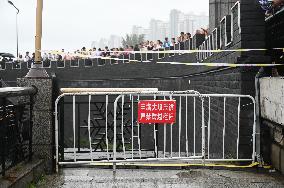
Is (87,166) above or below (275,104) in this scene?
below

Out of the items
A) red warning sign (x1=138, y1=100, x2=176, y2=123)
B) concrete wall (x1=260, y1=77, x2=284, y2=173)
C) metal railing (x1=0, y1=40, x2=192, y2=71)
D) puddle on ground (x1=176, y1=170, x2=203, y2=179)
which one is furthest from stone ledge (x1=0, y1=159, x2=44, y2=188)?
metal railing (x1=0, y1=40, x2=192, y2=71)

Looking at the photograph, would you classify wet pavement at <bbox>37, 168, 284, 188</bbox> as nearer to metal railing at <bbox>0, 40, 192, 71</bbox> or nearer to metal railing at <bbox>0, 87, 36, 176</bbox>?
metal railing at <bbox>0, 87, 36, 176</bbox>

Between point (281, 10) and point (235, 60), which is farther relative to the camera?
point (235, 60)

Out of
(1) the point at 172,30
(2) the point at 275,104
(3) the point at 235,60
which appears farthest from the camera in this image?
(1) the point at 172,30

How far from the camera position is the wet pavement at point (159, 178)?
5.71 meters

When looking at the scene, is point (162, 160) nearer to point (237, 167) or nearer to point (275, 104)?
point (237, 167)

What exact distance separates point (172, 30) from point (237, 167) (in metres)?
171

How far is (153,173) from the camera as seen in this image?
6.40m

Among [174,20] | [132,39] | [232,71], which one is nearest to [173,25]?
[174,20]

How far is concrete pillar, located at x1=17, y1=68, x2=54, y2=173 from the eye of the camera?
247 inches

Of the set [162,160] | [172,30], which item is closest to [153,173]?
[162,160]

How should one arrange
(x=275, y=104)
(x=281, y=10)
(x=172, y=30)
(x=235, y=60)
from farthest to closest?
→ (x=172, y=30), (x=235, y=60), (x=281, y=10), (x=275, y=104)

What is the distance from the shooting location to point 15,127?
5613 millimetres

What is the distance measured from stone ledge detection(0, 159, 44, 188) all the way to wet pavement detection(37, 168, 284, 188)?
0.18 metres
